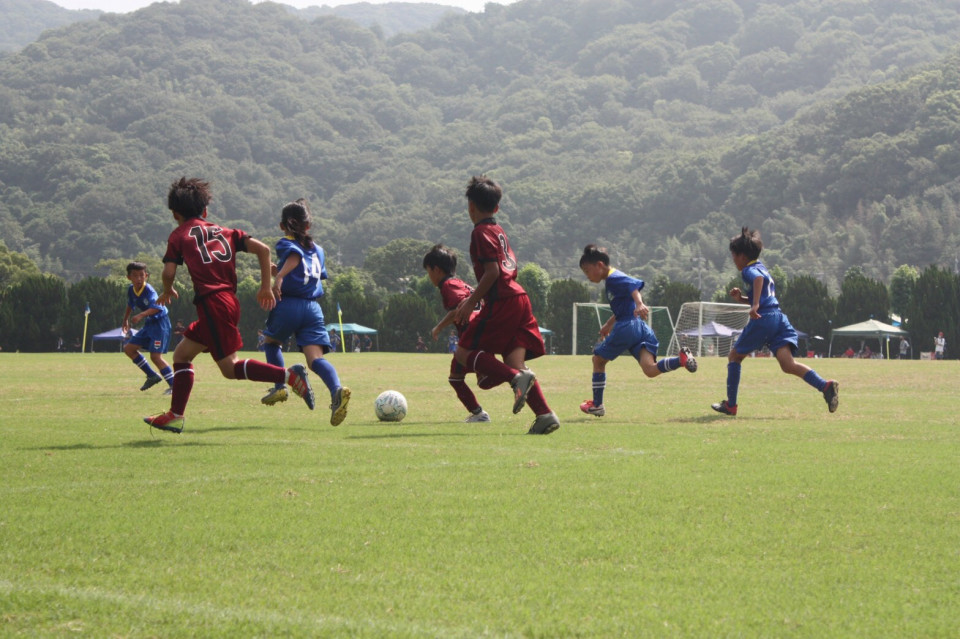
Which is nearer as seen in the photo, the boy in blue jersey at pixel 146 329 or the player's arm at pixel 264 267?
the player's arm at pixel 264 267

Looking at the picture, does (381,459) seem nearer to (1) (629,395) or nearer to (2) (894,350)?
(1) (629,395)

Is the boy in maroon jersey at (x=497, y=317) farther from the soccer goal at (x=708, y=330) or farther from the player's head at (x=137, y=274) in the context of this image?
the soccer goal at (x=708, y=330)

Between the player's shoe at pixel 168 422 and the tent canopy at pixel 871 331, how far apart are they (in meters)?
54.3

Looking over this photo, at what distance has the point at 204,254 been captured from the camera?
27.1ft

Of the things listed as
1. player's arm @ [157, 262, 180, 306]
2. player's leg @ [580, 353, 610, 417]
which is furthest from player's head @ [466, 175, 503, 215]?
A: player's leg @ [580, 353, 610, 417]

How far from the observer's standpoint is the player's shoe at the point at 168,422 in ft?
27.7

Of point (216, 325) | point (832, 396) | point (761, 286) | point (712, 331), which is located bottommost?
point (832, 396)

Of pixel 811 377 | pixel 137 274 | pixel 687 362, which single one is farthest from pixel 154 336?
pixel 811 377

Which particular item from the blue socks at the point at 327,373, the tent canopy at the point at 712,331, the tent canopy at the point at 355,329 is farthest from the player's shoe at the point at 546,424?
the tent canopy at the point at 355,329

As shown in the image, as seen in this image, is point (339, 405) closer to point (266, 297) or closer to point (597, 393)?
point (266, 297)

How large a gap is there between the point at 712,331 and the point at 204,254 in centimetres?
5103

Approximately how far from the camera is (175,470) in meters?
6.59

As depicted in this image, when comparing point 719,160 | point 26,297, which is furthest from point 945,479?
point 719,160

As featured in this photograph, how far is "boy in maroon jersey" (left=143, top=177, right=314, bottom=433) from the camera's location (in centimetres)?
827
